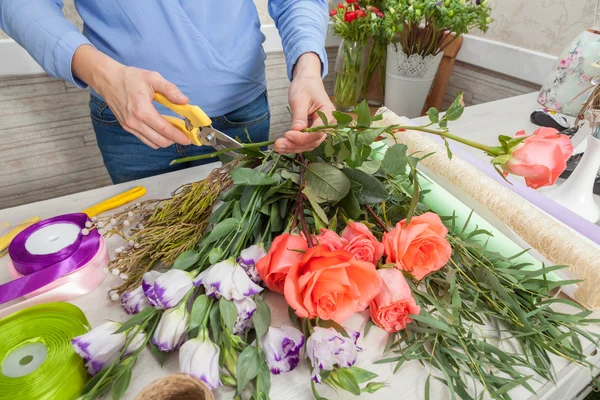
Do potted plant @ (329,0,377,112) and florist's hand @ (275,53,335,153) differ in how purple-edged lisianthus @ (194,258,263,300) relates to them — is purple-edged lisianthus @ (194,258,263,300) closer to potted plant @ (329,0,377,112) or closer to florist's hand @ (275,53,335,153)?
florist's hand @ (275,53,335,153)

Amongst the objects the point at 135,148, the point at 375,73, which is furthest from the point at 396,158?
the point at 375,73

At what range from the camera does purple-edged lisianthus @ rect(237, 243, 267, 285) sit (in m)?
0.44

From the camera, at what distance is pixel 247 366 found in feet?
1.20

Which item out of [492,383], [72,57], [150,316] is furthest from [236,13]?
[492,383]

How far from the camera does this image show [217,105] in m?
0.80

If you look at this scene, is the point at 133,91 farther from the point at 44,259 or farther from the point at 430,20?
the point at 430,20

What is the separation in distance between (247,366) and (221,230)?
172 mm

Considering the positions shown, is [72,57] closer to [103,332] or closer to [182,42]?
[182,42]

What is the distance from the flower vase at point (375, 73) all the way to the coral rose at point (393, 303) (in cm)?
118

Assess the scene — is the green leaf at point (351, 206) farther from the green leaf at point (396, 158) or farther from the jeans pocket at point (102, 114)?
the jeans pocket at point (102, 114)

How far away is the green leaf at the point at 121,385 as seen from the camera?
1.14ft

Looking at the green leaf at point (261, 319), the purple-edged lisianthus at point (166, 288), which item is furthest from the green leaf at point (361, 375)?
A: the purple-edged lisianthus at point (166, 288)

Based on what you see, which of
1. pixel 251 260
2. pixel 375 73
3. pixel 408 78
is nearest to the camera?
pixel 251 260

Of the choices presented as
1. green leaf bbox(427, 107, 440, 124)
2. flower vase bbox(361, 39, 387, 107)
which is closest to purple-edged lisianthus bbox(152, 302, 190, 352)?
green leaf bbox(427, 107, 440, 124)
